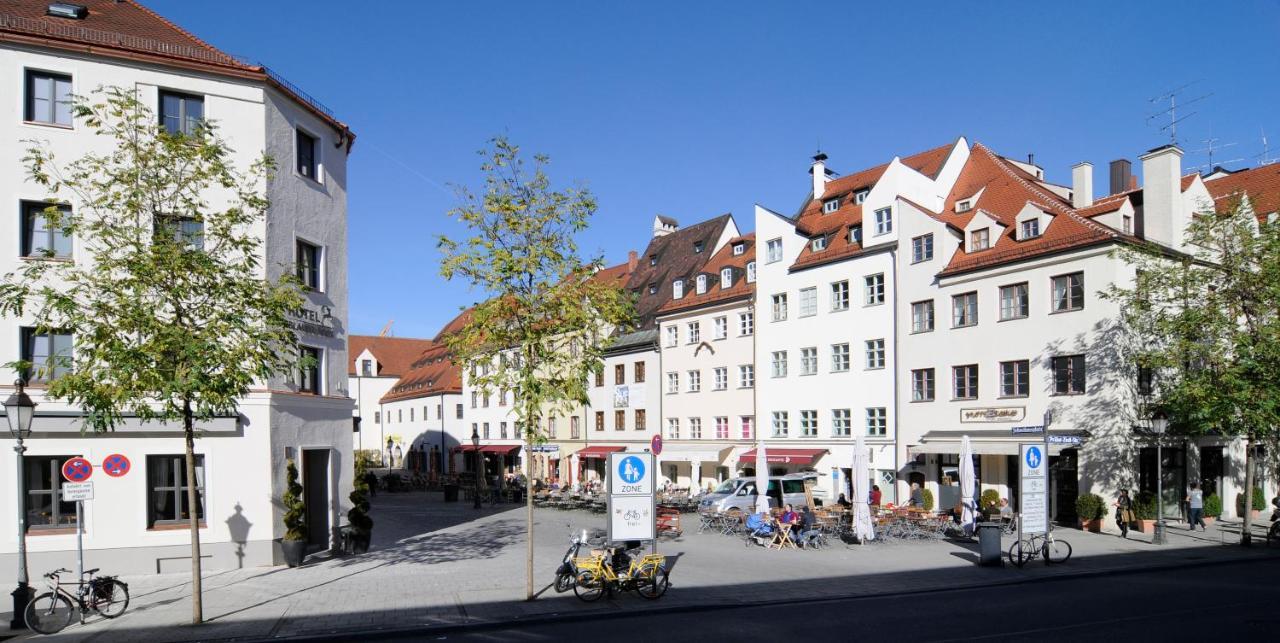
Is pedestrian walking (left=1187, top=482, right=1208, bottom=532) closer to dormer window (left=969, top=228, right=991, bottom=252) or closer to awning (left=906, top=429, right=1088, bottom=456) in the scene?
awning (left=906, top=429, right=1088, bottom=456)

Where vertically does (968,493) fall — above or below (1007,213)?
below

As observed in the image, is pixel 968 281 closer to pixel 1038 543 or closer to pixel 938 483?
pixel 938 483

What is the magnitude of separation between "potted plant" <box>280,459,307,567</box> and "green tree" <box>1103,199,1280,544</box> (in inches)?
913

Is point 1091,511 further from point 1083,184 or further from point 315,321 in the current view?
point 315,321

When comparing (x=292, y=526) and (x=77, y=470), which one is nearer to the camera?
(x=77, y=470)

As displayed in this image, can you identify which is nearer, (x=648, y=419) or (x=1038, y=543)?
(x=1038, y=543)

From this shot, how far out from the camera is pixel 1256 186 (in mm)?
37031

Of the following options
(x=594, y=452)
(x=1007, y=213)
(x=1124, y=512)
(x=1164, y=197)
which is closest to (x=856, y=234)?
(x=1007, y=213)

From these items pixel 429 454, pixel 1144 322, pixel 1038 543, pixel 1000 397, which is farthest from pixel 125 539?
pixel 429 454

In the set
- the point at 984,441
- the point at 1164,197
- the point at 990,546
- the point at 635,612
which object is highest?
the point at 1164,197

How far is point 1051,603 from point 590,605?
8.21 metres

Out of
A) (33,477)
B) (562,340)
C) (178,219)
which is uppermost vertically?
(178,219)

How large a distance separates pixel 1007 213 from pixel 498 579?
24621mm

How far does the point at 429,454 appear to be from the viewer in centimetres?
7106
